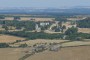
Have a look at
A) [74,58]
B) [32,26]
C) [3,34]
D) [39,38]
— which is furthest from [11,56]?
[32,26]

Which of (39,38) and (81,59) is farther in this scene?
(39,38)

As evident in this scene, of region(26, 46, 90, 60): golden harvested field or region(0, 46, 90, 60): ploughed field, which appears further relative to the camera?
region(0, 46, 90, 60): ploughed field

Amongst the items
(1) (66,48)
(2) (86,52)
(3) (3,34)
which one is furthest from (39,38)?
(2) (86,52)

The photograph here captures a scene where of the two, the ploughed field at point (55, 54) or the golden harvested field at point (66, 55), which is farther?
the ploughed field at point (55, 54)

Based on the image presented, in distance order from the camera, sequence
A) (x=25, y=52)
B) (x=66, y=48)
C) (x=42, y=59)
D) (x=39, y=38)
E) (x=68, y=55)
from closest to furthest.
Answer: (x=42, y=59)
(x=68, y=55)
(x=25, y=52)
(x=66, y=48)
(x=39, y=38)

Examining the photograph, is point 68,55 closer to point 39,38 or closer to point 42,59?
point 42,59

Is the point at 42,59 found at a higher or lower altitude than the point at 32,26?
higher

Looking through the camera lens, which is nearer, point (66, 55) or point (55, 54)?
point (66, 55)

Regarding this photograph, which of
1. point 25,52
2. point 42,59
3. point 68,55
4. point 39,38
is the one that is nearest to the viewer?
point 42,59
